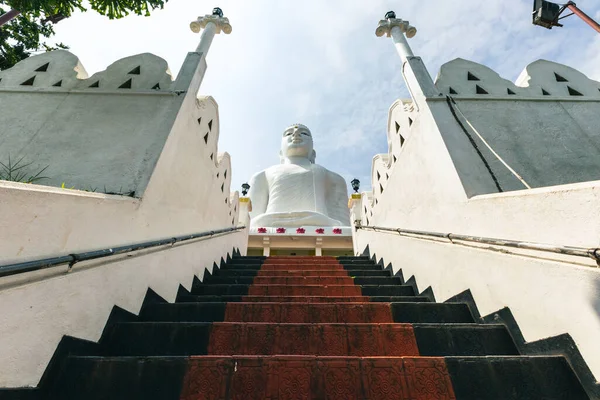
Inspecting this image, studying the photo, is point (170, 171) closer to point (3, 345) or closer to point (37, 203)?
point (37, 203)

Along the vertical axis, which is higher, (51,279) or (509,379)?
(51,279)

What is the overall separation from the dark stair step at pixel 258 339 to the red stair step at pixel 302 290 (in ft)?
3.77

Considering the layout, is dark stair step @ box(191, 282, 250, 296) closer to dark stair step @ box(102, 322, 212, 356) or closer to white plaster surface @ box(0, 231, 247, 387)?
white plaster surface @ box(0, 231, 247, 387)

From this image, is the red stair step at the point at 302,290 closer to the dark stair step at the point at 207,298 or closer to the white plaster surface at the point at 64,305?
the dark stair step at the point at 207,298

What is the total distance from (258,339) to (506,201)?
1925 millimetres

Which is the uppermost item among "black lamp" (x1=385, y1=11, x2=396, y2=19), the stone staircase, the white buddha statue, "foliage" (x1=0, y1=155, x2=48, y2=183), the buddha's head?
the buddha's head

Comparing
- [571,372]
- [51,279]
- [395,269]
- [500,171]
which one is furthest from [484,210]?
[51,279]

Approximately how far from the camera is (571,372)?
1388 millimetres

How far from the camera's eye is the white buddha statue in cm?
1197

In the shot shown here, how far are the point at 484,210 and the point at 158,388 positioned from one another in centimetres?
238

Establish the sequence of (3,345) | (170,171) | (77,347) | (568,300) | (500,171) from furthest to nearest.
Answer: (170,171) < (500,171) < (77,347) < (568,300) < (3,345)

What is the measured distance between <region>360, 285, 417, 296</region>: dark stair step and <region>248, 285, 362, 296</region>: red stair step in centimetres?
8

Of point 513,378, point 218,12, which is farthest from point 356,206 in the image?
point 513,378

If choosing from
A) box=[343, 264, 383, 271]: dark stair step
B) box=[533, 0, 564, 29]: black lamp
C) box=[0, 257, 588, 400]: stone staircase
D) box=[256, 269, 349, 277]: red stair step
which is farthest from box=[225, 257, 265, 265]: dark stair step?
box=[533, 0, 564, 29]: black lamp
